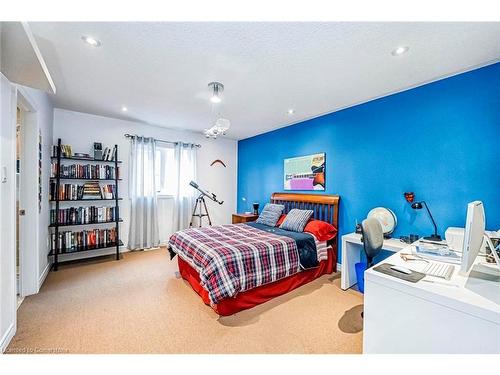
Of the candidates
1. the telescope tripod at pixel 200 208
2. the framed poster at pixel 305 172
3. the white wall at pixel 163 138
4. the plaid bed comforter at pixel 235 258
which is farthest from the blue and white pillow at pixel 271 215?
the white wall at pixel 163 138

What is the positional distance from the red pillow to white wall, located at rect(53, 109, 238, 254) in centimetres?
259

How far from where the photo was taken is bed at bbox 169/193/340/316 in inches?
81.6

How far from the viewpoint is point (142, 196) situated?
4.14m

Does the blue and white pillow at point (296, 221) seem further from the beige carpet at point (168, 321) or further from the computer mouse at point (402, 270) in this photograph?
the computer mouse at point (402, 270)

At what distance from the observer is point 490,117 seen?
2.06 meters

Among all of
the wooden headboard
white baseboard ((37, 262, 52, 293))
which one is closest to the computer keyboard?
the wooden headboard

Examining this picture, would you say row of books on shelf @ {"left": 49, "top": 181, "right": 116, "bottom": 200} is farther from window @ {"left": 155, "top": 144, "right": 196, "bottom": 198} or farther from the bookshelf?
window @ {"left": 155, "top": 144, "right": 196, "bottom": 198}

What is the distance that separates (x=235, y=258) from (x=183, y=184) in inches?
114

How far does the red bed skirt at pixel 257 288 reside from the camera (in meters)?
2.16

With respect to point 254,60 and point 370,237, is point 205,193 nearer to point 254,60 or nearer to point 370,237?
point 254,60

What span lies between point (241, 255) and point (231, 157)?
3.55m

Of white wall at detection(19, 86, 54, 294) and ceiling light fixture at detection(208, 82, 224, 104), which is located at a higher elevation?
ceiling light fixture at detection(208, 82, 224, 104)

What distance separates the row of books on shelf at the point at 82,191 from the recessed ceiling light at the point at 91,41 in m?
2.42
